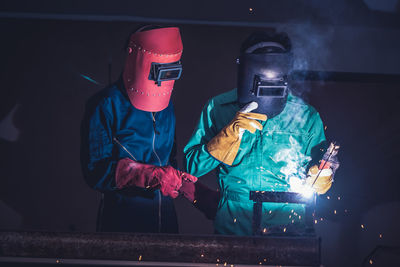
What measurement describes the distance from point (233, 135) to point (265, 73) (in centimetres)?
34

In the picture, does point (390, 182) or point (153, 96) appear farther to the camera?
point (390, 182)

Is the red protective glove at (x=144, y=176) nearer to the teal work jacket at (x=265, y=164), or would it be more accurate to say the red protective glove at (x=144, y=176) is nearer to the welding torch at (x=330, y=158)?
the teal work jacket at (x=265, y=164)

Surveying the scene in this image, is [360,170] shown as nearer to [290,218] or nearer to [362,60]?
[362,60]

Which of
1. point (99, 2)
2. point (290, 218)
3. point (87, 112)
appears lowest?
point (290, 218)

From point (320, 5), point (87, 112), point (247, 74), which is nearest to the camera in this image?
point (247, 74)

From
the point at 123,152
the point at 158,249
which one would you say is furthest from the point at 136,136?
the point at 158,249

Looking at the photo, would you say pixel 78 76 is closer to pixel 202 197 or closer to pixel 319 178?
pixel 202 197

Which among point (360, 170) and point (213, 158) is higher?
point (213, 158)

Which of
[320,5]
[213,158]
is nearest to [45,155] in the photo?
[213,158]

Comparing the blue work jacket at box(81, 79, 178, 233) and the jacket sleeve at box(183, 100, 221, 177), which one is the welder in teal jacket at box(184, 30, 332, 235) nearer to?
the jacket sleeve at box(183, 100, 221, 177)

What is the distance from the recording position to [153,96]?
2057mm

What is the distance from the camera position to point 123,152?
1975 mm

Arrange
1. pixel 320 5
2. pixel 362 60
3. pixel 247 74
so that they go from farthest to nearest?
pixel 362 60, pixel 320 5, pixel 247 74

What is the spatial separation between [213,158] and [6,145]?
5.28 ft
